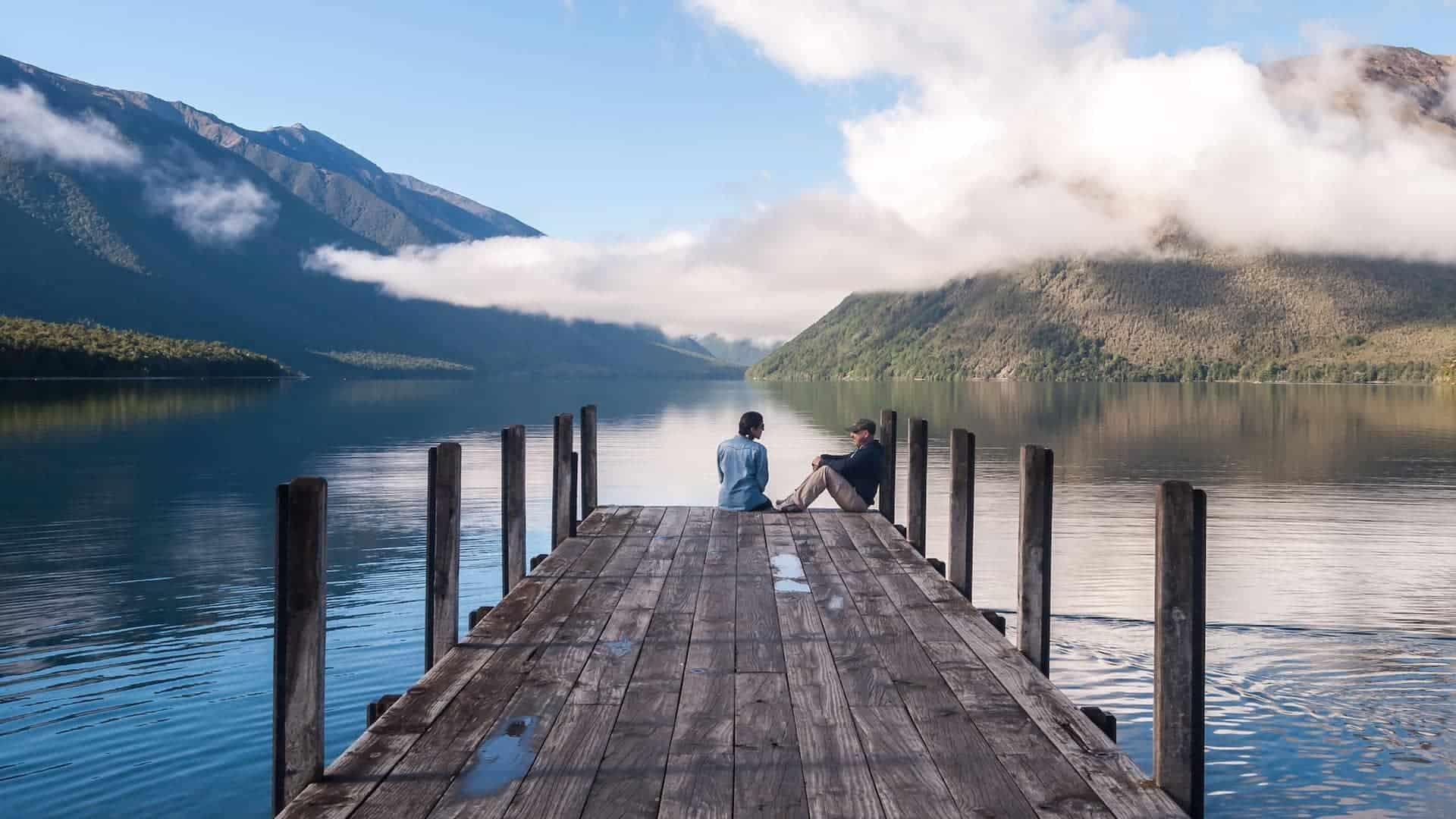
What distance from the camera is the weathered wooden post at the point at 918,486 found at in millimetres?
15000

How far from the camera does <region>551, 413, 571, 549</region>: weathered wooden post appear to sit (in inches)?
570

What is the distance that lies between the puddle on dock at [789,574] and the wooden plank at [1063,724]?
129 centimetres

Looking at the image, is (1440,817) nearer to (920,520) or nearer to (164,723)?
(920,520)

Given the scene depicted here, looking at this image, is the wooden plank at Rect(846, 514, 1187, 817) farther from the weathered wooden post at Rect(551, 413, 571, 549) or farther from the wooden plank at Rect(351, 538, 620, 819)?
the weathered wooden post at Rect(551, 413, 571, 549)

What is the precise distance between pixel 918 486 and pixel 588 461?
16.7ft

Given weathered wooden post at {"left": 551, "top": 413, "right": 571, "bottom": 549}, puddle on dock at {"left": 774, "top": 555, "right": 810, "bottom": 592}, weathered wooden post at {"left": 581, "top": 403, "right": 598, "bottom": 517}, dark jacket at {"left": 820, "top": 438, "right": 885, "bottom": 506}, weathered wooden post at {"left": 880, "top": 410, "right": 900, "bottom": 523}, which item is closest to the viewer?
puddle on dock at {"left": 774, "top": 555, "right": 810, "bottom": 592}

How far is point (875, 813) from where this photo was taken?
495 centimetres

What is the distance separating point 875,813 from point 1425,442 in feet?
170

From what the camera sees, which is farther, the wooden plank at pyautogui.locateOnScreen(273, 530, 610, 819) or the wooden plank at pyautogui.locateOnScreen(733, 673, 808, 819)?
the wooden plank at pyautogui.locateOnScreen(273, 530, 610, 819)

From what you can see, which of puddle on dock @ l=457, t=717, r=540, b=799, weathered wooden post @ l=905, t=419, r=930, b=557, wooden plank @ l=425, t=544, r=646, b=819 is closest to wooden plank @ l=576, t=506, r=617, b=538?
weathered wooden post @ l=905, t=419, r=930, b=557

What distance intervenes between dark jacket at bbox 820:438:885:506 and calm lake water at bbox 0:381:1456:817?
2.13 m

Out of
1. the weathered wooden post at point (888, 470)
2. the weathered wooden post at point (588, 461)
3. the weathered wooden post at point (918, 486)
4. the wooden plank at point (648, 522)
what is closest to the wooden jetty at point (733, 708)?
the wooden plank at point (648, 522)

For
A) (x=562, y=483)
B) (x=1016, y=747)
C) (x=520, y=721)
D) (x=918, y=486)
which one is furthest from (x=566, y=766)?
(x=918, y=486)

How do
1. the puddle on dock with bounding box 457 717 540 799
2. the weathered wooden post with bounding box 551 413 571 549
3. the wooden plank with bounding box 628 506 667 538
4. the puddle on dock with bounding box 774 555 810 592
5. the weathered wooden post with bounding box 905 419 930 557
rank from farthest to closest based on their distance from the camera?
the weathered wooden post with bounding box 905 419 930 557, the weathered wooden post with bounding box 551 413 571 549, the wooden plank with bounding box 628 506 667 538, the puddle on dock with bounding box 774 555 810 592, the puddle on dock with bounding box 457 717 540 799
